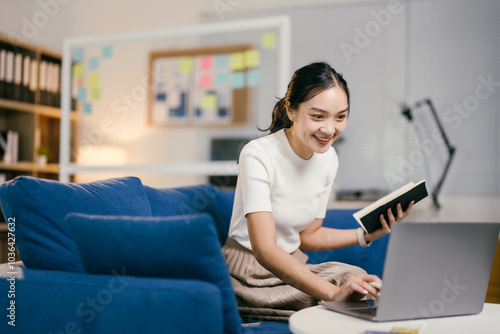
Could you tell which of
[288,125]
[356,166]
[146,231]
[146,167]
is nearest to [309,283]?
[146,231]

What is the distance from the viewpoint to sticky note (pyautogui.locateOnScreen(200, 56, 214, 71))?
392 centimetres

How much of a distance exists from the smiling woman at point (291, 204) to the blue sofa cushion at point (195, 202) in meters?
0.27

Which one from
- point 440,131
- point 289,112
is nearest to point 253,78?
point 440,131

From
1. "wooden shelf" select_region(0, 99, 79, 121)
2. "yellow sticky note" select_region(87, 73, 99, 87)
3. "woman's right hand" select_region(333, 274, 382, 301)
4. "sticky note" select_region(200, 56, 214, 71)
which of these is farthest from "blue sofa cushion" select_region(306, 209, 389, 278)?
"wooden shelf" select_region(0, 99, 79, 121)

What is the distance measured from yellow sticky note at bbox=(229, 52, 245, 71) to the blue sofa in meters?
2.63

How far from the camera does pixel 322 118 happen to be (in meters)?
1.38

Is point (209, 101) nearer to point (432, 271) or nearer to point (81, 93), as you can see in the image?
point (81, 93)

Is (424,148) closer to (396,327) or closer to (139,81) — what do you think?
(139,81)

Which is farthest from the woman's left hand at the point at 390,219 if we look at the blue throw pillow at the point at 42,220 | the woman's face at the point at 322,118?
the blue throw pillow at the point at 42,220

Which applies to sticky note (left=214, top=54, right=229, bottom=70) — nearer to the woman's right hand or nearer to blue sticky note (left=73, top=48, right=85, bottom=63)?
blue sticky note (left=73, top=48, right=85, bottom=63)

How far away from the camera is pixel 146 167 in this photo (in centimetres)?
350

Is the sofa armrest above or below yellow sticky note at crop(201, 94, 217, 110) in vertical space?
below

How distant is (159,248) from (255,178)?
47 cm

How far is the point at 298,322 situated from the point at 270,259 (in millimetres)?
332
